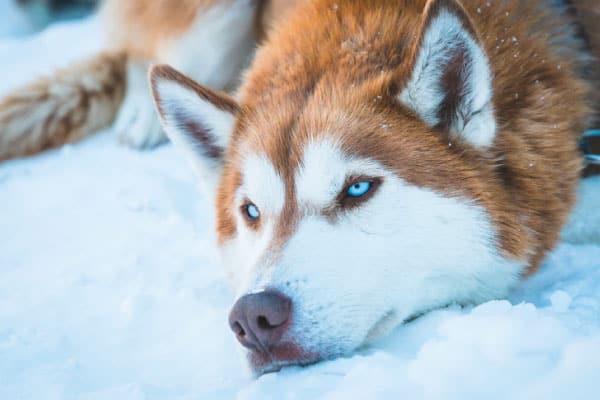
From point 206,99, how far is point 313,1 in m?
0.68

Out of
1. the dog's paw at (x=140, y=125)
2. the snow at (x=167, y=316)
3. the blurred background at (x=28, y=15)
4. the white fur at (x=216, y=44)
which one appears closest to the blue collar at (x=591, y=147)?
the snow at (x=167, y=316)

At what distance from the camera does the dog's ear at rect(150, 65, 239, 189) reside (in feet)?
8.10

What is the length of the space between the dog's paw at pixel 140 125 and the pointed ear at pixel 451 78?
243 cm

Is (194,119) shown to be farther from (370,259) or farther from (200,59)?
(200,59)

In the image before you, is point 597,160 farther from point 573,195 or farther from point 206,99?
point 206,99

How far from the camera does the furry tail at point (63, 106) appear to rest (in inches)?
156

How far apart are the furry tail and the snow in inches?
4.6

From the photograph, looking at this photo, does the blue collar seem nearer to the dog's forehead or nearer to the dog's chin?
the dog's forehead

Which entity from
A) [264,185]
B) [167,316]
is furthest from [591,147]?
[167,316]

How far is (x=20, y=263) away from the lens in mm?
3047

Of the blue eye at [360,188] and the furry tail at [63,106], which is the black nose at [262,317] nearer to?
the blue eye at [360,188]

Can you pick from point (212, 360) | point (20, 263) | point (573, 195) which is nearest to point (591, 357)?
point (573, 195)

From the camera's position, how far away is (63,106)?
4051 mm

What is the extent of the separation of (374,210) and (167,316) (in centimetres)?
98
